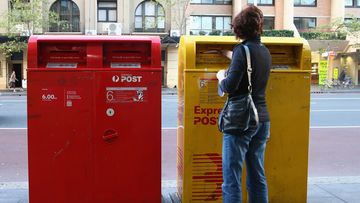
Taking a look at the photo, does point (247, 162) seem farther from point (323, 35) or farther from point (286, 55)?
point (323, 35)

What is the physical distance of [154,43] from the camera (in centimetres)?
442

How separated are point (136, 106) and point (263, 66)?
1.24 m

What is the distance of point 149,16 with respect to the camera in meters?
39.1

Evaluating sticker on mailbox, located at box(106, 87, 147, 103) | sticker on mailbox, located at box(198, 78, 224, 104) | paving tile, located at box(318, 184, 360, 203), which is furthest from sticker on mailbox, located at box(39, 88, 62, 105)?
paving tile, located at box(318, 184, 360, 203)

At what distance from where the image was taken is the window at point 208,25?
A: 41969 mm

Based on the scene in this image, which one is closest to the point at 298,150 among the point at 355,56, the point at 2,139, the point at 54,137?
the point at 54,137

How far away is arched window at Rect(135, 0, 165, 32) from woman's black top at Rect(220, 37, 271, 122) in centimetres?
3524

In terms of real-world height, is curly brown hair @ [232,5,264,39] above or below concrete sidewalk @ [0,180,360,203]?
above

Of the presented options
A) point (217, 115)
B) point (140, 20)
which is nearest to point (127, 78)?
point (217, 115)

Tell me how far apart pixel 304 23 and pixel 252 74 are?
43.6 m

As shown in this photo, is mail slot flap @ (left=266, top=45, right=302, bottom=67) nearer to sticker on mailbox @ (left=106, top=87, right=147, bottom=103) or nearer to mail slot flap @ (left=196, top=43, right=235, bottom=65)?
mail slot flap @ (left=196, top=43, right=235, bottom=65)

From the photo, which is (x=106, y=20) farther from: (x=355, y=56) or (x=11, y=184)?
(x=11, y=184)

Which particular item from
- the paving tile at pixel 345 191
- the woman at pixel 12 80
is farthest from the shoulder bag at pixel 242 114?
the woman at pixel 12 80

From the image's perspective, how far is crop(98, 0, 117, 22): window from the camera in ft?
127
